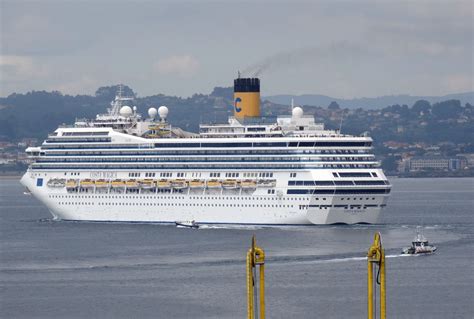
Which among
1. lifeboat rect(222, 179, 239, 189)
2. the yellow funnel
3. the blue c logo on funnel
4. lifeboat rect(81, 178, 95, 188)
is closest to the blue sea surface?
lifeboat rect(81, 178, 95, 188)

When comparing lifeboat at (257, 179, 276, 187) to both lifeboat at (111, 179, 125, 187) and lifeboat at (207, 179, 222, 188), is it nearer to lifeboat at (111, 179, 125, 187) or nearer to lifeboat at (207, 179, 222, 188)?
lifeboat at (207, 179, 222, 188)

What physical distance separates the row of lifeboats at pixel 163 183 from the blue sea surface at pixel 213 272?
2899 millimetres

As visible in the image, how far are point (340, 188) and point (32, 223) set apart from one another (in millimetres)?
25807

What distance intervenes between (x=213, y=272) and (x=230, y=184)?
81.1ft

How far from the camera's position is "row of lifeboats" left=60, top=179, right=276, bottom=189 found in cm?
9356

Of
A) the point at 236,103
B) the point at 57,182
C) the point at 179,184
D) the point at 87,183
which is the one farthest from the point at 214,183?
the point at 57,182

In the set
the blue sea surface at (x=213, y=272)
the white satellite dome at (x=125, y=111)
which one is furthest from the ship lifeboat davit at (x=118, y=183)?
the white satellite dome at (x=125, y=111)

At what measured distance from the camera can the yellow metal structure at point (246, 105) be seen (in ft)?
335

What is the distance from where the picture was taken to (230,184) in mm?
94438

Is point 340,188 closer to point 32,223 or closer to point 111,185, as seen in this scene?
point 111,185

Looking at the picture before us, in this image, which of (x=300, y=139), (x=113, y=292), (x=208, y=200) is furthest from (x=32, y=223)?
(x=113, y=292)

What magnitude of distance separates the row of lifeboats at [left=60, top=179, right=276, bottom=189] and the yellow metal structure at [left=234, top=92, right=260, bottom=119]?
758cm

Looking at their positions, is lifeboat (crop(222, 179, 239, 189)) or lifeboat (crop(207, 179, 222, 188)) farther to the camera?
lifeboat (crop(207, 179, 222, 188))

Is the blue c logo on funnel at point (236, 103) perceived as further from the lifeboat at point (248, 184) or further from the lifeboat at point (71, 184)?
the lifeboat at point (71, 184)
